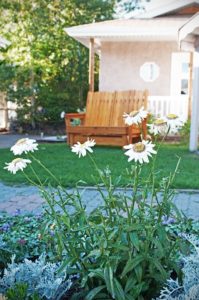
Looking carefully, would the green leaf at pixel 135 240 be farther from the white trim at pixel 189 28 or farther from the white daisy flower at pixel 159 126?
the white trim at pixel 189 28

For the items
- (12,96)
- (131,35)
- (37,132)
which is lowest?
(37,132)

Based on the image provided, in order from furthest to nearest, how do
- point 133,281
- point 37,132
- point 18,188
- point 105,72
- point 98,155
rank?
point 37,132 → point 105,72 → point 98,155 → point 18,188 → point 133,281

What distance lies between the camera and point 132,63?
11891 millimetres

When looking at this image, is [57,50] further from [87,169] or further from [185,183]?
[185,183]

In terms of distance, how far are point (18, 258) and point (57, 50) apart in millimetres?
13130

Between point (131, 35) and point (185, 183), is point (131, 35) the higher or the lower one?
the higher one

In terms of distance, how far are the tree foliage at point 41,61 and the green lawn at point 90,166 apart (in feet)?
19.6

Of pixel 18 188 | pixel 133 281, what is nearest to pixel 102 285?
pixel 133 281

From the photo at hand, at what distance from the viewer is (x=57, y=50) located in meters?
14.7

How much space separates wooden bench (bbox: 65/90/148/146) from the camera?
8656 millimetres

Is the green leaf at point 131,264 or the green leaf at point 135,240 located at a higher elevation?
the green leaf at point 135,240

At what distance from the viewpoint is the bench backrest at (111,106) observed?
30.0 ft

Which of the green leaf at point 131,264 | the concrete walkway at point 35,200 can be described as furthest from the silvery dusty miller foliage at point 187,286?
the concrete walkway at point 35,200

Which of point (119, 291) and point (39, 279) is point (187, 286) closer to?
point (119, 291)
